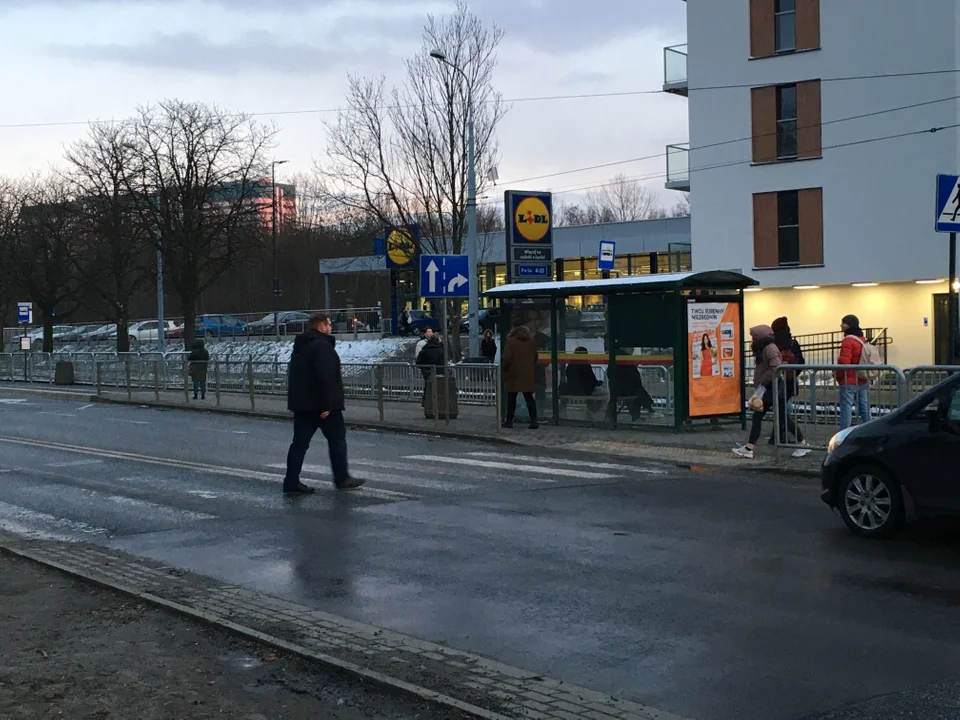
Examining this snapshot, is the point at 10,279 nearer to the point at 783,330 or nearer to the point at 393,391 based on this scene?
the point at 393,391

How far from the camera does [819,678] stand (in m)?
5.59

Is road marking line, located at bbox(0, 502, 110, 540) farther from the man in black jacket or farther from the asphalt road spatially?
the man in black jacket

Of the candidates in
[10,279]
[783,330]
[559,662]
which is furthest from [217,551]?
[10,279]

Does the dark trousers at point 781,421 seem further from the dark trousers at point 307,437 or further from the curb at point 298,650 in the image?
the curb at point 298,650

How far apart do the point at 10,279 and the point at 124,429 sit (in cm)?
3719

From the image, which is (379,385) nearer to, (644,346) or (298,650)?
(644,346)

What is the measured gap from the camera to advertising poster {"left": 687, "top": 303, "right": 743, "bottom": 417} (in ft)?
57.6

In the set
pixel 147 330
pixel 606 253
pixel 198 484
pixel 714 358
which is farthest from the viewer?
pixel 147 330

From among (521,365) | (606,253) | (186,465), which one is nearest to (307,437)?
(186,465)

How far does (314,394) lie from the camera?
12.0 metres

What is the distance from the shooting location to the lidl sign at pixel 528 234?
24797 mm

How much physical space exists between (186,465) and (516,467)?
14.3ft

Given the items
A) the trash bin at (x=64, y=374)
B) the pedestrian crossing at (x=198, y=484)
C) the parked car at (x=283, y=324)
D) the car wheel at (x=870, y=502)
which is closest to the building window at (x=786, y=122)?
the pedestrian crossing at (x=198, y=484)

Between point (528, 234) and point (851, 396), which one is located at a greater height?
point (528, 234)
